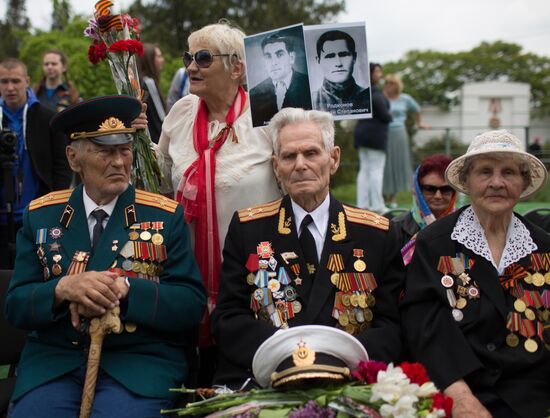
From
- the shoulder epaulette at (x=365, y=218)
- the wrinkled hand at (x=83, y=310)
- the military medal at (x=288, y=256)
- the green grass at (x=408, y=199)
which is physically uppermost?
the shoulder epaulette at (x=365, y=218)

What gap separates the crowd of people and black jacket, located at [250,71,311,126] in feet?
1.16

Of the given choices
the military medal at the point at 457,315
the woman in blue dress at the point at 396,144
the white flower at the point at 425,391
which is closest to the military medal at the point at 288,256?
the military medal at the point at 457,315

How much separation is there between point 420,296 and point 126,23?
2162 mm

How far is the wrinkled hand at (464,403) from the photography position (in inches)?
130

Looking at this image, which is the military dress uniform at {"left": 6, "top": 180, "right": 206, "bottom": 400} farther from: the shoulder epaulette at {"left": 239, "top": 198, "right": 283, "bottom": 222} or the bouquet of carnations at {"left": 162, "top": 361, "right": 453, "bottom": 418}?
the bouquet of carnations at {"left": 162, "top": 361, "right": 453, "bottom": 418}

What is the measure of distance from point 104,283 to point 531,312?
190 centimetres

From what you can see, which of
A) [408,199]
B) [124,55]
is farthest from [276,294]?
[408,199]

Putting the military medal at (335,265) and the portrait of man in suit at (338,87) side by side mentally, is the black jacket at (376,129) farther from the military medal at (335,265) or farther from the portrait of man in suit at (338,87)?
the military medal at (335,265)

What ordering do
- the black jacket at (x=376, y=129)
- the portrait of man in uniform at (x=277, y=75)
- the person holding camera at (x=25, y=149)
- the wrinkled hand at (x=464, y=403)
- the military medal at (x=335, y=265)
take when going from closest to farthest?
the wrinkled hand at (x=464, y=403)
the military medal at (x=335, y=265)
the portrait of man in uniform at (x=277, y=75)
the person holding camera at (x=25, y=149)
the black jacket at (x=376, y=129)

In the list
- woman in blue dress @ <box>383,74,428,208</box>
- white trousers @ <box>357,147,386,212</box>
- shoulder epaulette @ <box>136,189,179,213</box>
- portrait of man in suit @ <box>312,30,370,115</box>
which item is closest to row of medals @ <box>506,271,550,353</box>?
portrait of man in suit @ <box>312,30,370,115</box>

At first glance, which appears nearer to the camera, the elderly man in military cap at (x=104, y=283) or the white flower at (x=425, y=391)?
the white flower at (x=425, y=391)

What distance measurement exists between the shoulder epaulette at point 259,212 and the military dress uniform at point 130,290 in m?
0.29

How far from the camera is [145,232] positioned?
3697 mm

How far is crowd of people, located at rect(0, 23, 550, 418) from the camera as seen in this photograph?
3.44 m
